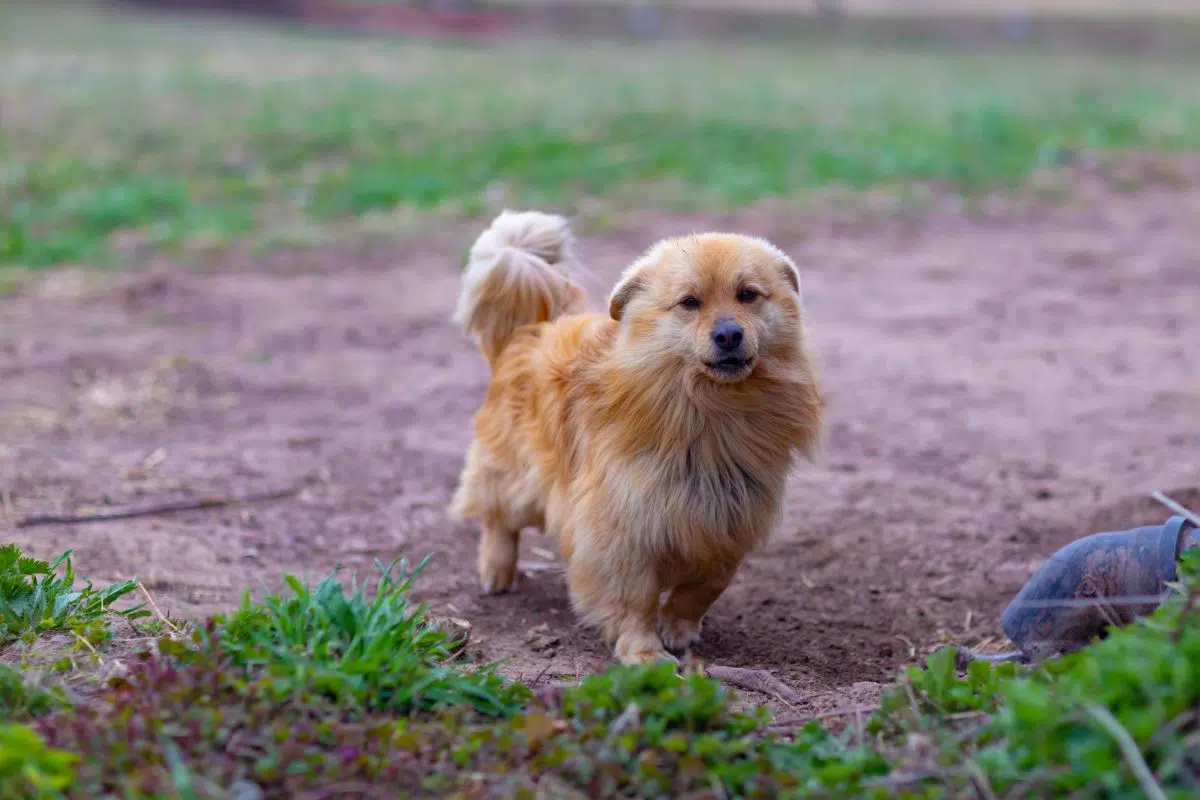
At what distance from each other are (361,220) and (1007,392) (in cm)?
636

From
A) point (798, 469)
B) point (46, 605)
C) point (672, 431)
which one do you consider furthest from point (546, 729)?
point (798, 469)

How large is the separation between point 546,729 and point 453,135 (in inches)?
442

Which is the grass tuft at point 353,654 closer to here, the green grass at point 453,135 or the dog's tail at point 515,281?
the dog's tail at point 515,281

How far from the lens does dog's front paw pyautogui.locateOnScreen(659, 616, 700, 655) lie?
4.92 meters

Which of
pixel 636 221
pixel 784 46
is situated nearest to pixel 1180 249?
pixel 636 221

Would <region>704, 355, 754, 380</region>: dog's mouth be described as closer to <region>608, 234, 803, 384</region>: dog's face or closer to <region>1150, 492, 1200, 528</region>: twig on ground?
<region>608, 234, 803, 384</region>: dog's face

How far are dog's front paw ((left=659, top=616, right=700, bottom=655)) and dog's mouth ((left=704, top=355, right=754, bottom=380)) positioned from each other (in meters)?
1.14

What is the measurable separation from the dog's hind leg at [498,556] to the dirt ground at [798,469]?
3.6 inches

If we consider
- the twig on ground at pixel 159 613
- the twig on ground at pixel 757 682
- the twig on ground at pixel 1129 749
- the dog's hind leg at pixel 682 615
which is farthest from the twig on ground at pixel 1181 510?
the twig on ground at pixel 159 613

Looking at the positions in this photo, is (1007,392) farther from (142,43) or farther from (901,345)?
(142,43)

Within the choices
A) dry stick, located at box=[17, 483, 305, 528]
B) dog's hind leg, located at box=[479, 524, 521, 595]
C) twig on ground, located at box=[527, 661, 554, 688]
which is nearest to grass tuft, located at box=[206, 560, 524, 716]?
twig on ground, located at box=[527, 661, 554, 688]

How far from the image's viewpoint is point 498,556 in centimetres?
552

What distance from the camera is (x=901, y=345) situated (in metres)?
8.66

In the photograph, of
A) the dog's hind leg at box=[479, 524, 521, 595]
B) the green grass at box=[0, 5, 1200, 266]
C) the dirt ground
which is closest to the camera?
the dirt ground
